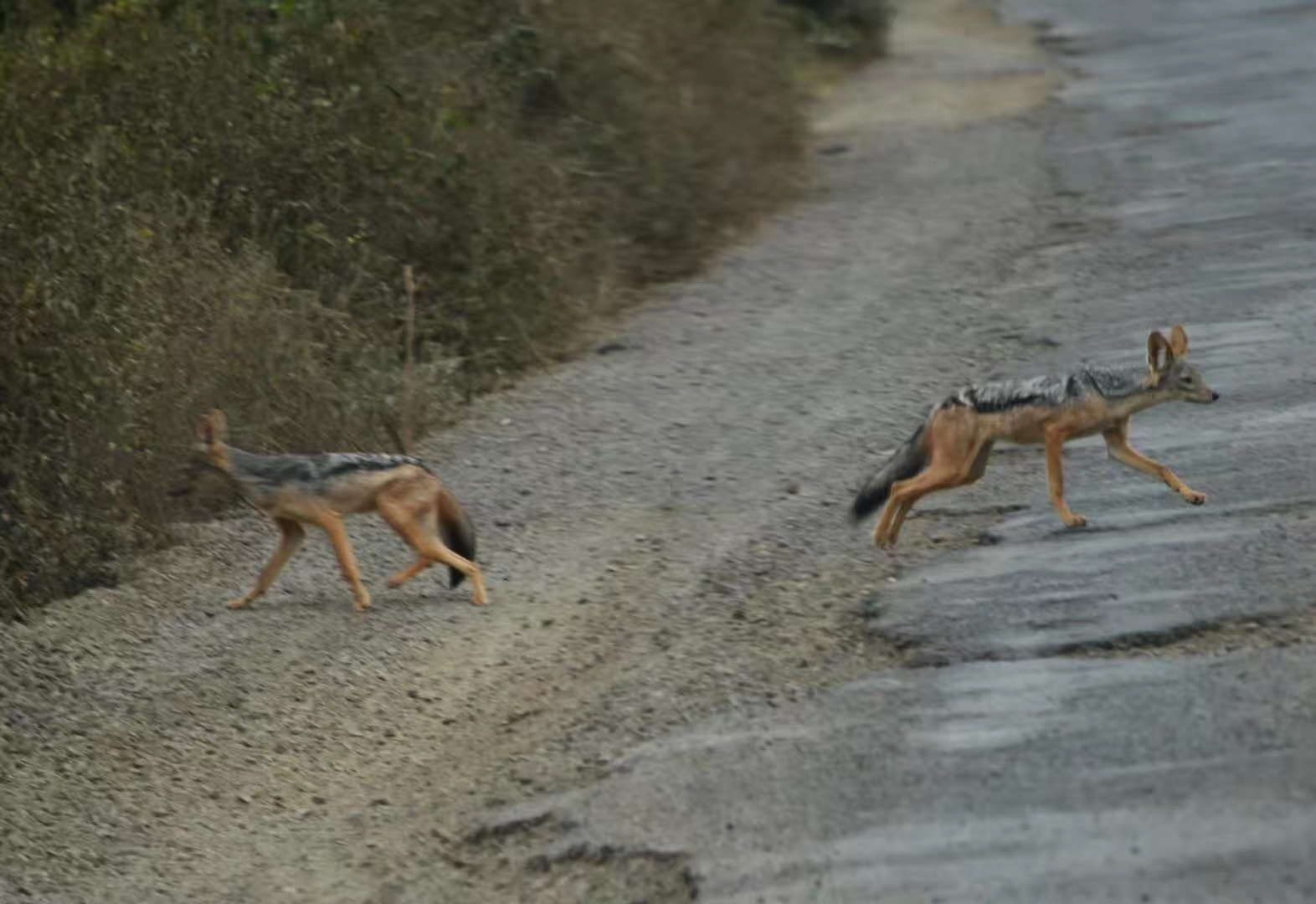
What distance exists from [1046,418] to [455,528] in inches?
89.3

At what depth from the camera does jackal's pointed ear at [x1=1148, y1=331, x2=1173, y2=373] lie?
28.3 feet

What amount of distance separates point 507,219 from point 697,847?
791 cm

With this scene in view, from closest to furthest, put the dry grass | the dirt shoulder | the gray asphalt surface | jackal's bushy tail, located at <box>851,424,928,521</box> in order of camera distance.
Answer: the gray asphalt surface → the dirt shoulder → jackal's bushy tail, located at <box>851,424,928,521</box> → the dry grass

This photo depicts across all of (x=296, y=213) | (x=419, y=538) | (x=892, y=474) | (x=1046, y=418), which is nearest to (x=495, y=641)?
(x=419, y=538)

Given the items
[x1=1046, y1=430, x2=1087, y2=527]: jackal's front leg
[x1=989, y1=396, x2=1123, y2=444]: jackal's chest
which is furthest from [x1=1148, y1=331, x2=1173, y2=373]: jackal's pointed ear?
[x1=1046, y1=430, x2=1087, y2=527]: jackal's front leg

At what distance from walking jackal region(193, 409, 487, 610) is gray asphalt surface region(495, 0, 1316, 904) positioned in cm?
173

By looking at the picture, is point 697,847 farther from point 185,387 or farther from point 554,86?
point 554,86

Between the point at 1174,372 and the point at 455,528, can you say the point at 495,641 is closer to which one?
the point at 455,528

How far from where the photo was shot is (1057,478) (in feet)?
28.8

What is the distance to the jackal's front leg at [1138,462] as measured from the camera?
8828 mm

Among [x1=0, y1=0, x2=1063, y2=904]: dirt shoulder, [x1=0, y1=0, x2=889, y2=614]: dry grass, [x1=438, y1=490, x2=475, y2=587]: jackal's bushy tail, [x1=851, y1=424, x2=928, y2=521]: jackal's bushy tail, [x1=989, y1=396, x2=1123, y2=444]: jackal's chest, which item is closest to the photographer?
[x1=0, y1=0, x2=1063, y2=904]: dirt shoulder

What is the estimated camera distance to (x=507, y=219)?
13.9 m

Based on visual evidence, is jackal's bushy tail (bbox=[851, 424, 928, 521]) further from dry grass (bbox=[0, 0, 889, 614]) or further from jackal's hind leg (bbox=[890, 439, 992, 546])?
dry grass (bbox=[0, 0, 889, 614])

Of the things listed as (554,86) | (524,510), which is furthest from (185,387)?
(554,86)
